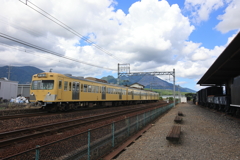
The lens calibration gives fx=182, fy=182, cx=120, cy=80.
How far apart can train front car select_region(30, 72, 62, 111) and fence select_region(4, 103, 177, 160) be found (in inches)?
309

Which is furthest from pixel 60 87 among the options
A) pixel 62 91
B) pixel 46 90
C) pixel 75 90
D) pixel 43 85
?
pixel 75 90

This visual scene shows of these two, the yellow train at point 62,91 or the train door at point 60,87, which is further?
the train door at point 60,87

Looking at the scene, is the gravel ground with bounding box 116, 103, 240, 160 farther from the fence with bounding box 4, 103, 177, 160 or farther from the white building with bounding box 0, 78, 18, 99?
the white building with bounding box 0, 78, 18, 99

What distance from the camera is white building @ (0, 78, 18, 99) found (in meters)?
33.2

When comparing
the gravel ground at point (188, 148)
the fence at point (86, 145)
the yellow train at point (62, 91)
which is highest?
the yellow train at point (62, 91)

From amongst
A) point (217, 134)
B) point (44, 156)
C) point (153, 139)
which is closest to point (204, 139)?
point (217, 134)

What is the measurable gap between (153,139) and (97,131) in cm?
315

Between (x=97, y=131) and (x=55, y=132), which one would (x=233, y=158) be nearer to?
(x=97, y=131)

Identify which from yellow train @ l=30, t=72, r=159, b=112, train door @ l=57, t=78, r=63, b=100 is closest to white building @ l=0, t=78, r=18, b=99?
yellow train @ l=30, t=72, r=159, b=112

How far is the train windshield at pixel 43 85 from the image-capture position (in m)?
14.7

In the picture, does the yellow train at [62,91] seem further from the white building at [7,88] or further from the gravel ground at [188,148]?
the white building at [7,88]

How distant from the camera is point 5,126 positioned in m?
9.69

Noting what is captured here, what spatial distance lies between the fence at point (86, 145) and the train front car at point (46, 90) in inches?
309

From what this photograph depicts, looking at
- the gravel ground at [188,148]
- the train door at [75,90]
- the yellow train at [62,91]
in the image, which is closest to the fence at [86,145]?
the gravel ground at [188,148]
